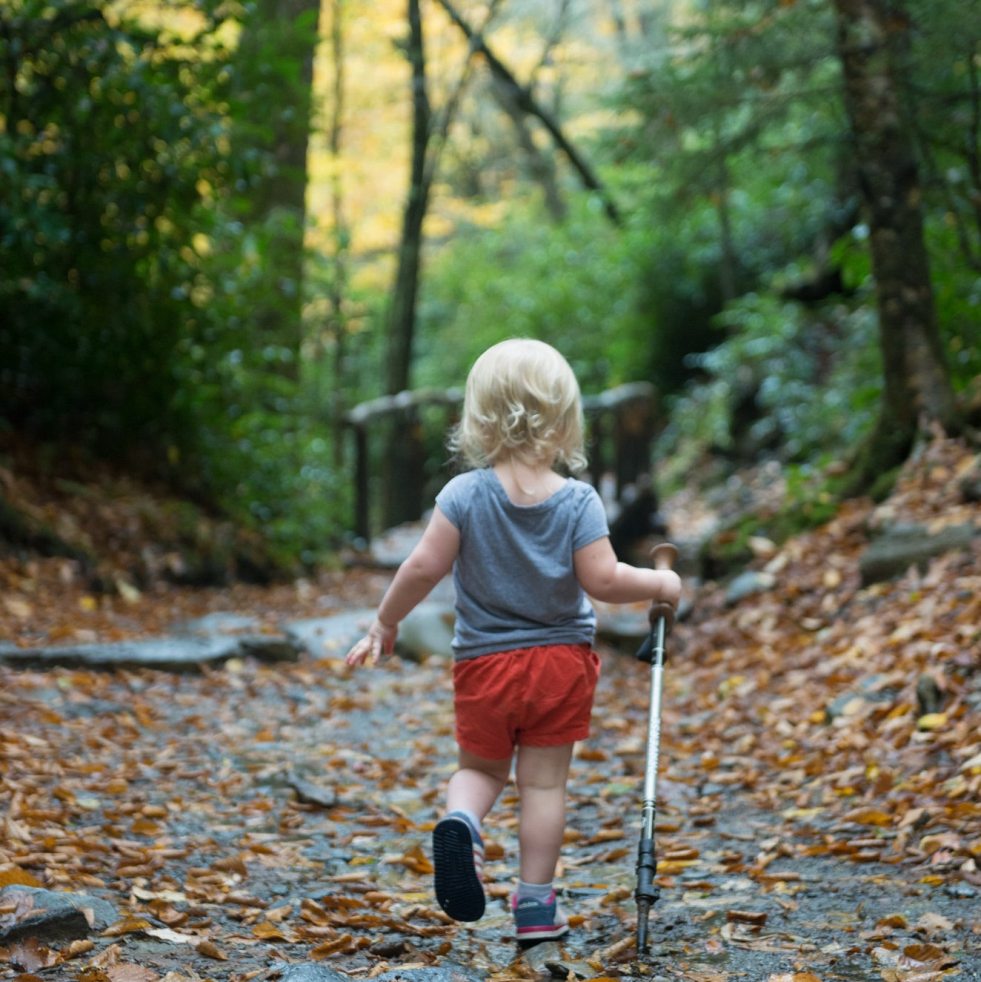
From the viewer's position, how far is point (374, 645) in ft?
9.88

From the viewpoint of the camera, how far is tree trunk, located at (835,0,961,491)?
6.36 metres

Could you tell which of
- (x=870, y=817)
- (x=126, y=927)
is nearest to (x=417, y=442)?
Result: (x=870, y=817)

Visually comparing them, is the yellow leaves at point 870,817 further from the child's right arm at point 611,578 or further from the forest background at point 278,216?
the forest background at point 278,216

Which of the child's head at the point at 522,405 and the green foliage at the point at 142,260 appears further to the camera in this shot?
the green foliage at the point at 142,260

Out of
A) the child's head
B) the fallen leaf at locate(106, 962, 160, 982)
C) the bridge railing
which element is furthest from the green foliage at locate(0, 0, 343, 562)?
the fallen leaf at locate(106, 962, 160, 982)

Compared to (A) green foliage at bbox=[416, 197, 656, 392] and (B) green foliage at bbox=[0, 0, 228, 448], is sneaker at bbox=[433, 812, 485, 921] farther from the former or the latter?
(A) green foliage at bbox=[416, 197, 656, 392]

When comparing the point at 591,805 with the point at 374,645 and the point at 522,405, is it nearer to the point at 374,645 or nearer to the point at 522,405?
the point at 374,645

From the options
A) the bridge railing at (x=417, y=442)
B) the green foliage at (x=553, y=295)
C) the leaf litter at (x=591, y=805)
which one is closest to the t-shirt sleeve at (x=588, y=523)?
the leaf litter at (x=591, y=805)

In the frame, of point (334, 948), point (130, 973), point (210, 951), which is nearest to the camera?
point (130, 973)

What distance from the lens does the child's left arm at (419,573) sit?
2.97 meters

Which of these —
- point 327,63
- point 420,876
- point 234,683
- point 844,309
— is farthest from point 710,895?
point 327,63

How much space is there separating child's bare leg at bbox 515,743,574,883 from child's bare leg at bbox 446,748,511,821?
69 millimetres

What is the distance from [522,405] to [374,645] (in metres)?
0.70

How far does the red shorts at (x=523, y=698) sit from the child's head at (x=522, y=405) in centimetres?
48
